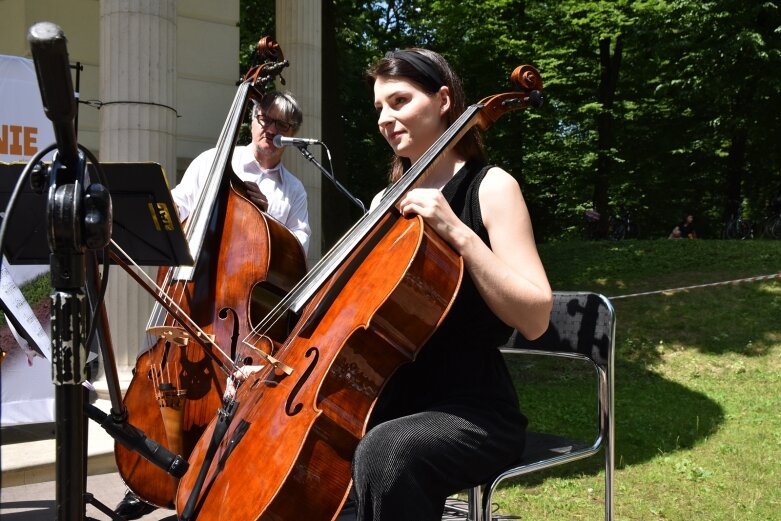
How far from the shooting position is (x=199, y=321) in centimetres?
290

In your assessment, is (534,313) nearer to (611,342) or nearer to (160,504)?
(611,342)

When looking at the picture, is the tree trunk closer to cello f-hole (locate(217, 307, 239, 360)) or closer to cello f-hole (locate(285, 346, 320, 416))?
cello f-hole (locate(217, 307, 239, 360))

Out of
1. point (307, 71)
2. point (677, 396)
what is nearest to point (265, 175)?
point (307, 71)

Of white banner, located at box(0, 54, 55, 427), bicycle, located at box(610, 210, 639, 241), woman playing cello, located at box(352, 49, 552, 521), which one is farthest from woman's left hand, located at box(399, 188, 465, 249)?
bicycle, located at box(610, 210, 639, 241)

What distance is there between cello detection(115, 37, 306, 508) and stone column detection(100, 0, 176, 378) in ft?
6.65

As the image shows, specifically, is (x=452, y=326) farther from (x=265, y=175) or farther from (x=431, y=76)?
(x=265, y=175)

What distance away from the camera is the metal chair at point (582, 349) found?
2.48 metres

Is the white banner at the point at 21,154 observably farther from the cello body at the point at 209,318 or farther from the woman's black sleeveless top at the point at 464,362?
the woman's black sleeveless top at the point at 464,362

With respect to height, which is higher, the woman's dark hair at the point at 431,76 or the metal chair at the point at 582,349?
the woman's dark hair at the point at 431,76

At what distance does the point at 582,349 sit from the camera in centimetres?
265

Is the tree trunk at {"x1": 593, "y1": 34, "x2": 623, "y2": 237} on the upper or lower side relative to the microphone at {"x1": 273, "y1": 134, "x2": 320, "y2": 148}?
lower

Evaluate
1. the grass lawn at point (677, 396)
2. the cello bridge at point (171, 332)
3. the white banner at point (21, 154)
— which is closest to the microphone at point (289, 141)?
the cello bridge at point (171, 332)

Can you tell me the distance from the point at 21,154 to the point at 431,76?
10.6 feet

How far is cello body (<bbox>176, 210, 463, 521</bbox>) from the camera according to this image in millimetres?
1754
